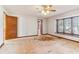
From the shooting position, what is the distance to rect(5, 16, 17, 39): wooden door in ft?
25.2

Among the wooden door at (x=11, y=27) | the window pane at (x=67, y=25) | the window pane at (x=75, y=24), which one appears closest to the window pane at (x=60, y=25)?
the window pane at (x=67, y=25)

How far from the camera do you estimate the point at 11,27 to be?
812 centimetres

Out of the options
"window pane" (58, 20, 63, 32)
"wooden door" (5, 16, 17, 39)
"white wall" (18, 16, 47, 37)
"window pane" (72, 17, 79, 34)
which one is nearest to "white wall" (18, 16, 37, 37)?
"white wall" (18, 16, 47, 37)

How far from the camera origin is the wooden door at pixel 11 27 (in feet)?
25.2

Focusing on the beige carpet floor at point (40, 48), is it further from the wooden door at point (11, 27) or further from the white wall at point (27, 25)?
the white wall at point (27, 25)

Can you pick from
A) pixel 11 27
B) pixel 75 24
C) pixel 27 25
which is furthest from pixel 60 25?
pixel 11 27

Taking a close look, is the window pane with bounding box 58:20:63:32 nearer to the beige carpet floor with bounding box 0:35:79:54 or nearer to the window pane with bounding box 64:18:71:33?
the window pane with bounding box 64:18:71:33

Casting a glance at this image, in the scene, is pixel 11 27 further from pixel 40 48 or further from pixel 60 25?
pixel 60 25

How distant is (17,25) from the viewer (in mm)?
8883
